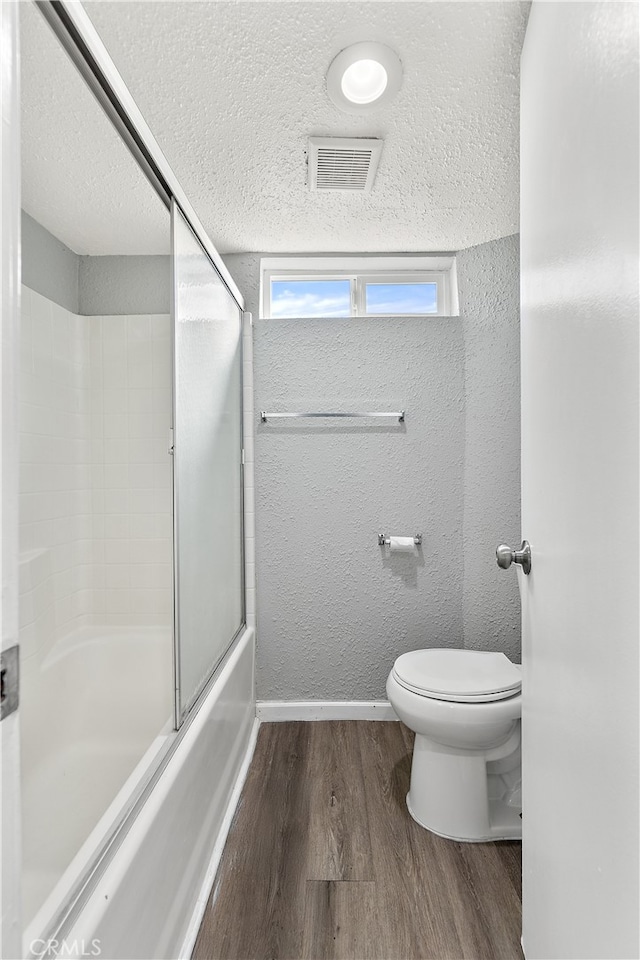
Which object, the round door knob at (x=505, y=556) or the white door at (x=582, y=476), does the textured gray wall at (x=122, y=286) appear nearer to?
the white door at (x=582, y=476)

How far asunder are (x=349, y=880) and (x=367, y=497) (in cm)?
139

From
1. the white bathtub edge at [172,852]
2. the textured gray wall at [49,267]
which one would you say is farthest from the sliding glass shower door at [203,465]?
the textured gray wall at [49,267]

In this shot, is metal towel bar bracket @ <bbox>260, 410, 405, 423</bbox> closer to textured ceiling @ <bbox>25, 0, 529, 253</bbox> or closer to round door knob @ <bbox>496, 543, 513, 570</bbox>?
textured ceiling @ <bbox>25, 0, 529, 253</bbox>

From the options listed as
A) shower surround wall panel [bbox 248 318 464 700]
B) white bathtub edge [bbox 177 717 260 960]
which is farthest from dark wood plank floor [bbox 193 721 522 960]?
shower surround wall panel [bbox 248 318 464 700]

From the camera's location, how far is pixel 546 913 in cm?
93

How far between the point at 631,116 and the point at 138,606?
229 cm

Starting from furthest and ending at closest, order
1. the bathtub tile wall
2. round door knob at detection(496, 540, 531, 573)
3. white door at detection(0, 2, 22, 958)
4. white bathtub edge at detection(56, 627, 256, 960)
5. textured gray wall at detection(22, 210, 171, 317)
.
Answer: the bathtub tile wall
textured gray wall at detection(22, 210, 171, 317)
round door knob at detection(496, 540, 531, 573)
white bathtub edge at detection(56, 627, 256, 960)
white door at detection(0, 2, 22, 958)

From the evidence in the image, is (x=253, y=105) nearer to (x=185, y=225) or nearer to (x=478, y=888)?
(x=185, y=225)

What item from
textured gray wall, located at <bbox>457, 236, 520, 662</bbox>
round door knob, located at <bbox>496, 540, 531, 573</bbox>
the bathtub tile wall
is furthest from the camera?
textured gray wall, located at <bbox>457, 236, 520, 662</bbox>

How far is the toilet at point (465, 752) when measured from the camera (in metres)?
1.60

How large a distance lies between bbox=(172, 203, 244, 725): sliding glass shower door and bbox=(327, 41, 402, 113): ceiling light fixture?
534 millimetres

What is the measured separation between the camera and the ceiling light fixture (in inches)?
49.4

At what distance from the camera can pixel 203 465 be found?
1688mm

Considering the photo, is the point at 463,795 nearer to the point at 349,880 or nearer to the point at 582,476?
the point at 349,880
